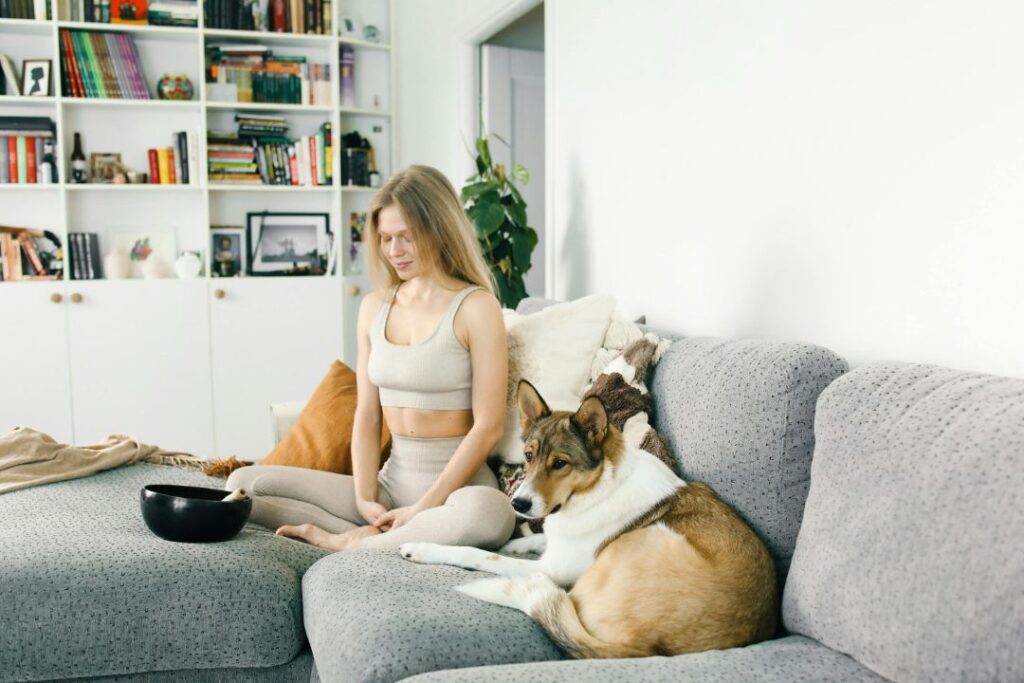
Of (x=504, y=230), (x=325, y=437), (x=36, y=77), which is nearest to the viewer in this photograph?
(x=325, y=437)

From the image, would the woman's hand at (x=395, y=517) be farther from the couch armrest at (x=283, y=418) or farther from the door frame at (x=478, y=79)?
the door frame at (x=478, y=79)

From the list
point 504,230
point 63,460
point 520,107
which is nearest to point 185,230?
point 520,107

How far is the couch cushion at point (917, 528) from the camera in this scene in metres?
1.08

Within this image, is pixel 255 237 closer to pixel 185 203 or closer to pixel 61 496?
pixel 185 203

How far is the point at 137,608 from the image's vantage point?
65.6 inches

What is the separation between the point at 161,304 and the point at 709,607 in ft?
12.4

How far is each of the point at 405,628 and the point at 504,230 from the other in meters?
2.15

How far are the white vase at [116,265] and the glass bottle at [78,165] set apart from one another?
1.25 feet

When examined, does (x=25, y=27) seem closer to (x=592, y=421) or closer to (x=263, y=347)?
(x=263, y=347)

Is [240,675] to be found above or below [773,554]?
below

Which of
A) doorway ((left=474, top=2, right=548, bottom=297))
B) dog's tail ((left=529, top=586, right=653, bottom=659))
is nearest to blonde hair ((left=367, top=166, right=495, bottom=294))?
dog's tail ((left=529, top=586, right=653, bottom=659))

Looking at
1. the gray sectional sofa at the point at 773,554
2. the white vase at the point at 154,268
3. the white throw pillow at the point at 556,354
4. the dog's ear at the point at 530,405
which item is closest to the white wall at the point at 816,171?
the gray sectional sofa at the point at 773,554

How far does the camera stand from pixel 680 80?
8.09ft

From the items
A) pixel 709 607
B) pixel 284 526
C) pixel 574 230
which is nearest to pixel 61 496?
pixel 284 526
